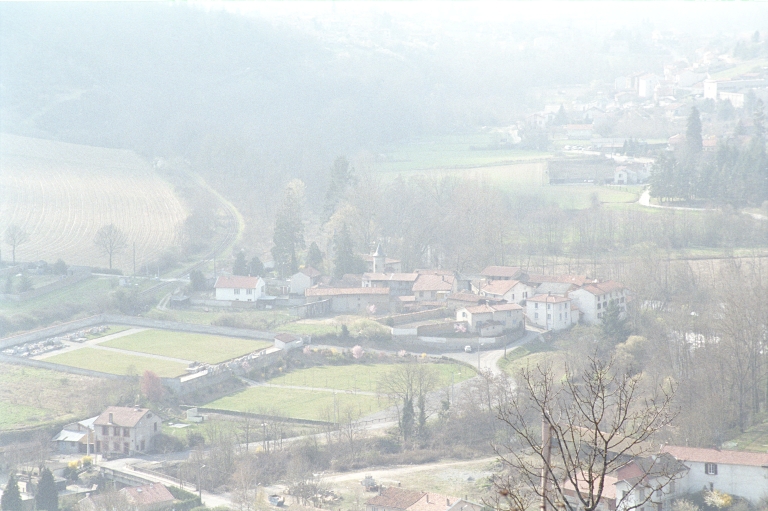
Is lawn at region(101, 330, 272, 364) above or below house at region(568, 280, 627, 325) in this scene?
below

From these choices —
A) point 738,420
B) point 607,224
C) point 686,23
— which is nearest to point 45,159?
point 607,224

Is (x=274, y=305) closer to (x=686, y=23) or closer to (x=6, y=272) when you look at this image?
(x=6, y=272)

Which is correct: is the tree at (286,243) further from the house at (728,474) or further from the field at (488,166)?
the house at (728,474)

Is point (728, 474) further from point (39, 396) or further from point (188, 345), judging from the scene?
point (188, 345)

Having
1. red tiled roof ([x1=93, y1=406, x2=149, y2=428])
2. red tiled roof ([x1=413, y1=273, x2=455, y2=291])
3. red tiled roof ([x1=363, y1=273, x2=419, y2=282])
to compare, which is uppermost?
red tiled roof ([x1=363, y1=273, x2=419, y2=282])

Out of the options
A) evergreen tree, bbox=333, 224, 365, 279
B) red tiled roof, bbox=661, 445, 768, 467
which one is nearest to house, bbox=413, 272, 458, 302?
evergreen tree, bbox=333, 224, 365, 279

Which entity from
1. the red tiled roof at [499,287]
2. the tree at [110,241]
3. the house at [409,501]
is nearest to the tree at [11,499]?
the house at [409,501]

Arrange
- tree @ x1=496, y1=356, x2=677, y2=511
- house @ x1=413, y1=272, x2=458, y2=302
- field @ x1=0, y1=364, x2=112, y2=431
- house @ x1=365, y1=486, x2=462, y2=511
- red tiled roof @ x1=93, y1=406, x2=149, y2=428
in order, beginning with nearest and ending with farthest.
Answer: tree @ x1=496, y1=356, x2=677, y2=511, house @ x1=365, y1=486, x2=462, y2=511, red tiled roof @ x1=93, y1=406, x2=149, y2=428, field @ x1=0, y1=364, x2=112, y2=431, house @ x1=413, y1=272, x2=458, y2=302

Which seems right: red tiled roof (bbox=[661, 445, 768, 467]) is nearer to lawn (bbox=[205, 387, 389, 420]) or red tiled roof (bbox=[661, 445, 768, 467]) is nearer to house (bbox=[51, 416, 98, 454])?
lawn (bbox=[205, 387, 389, 420])
